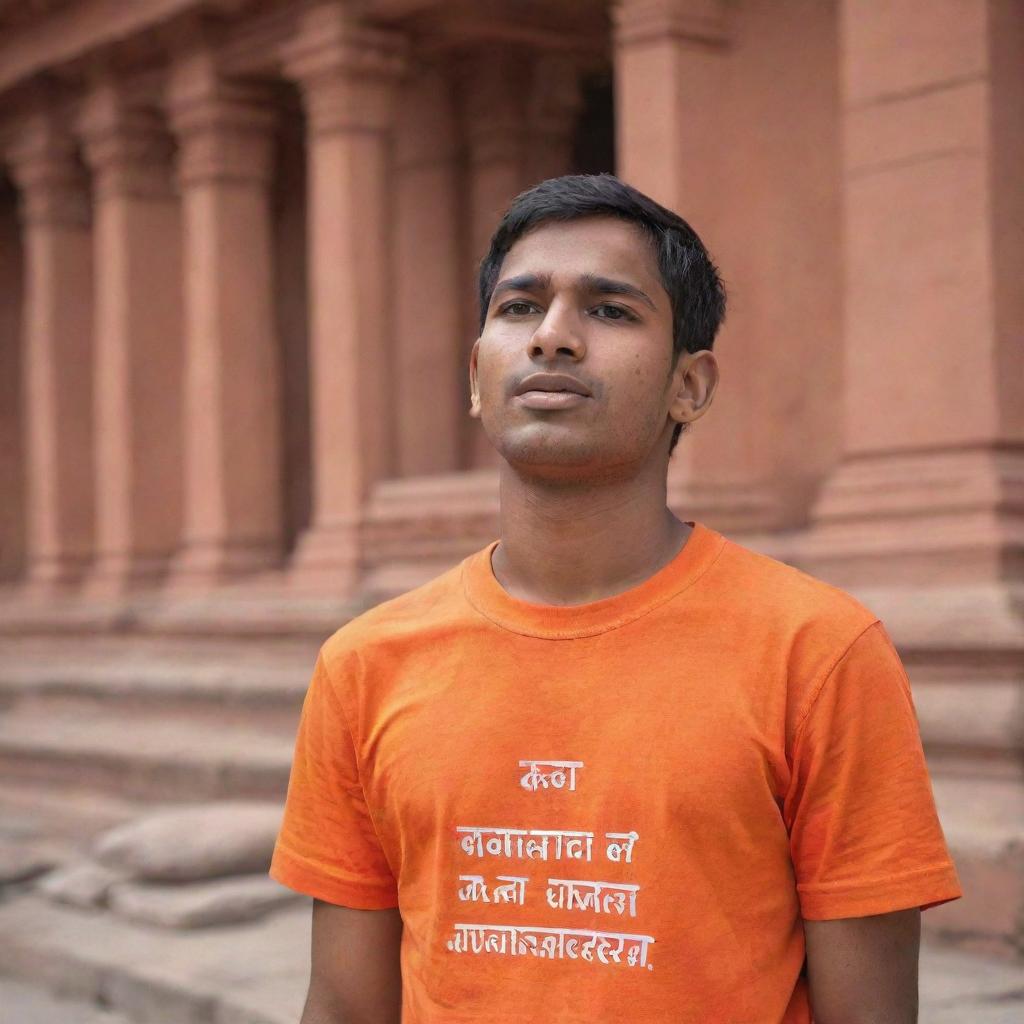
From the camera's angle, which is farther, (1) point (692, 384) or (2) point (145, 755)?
(2) point (145, 755)

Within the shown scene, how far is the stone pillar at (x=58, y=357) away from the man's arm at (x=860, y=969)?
9.81 metres

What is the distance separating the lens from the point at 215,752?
8.45m

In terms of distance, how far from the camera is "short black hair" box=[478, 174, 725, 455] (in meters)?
2.20

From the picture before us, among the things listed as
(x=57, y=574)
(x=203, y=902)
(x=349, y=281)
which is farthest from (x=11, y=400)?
(x=203, y=902)

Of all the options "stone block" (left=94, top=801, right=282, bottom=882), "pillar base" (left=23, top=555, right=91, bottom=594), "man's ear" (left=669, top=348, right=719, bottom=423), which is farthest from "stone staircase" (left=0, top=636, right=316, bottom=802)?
"man's ear" (left=669, top=348, right=719, bottom=423)

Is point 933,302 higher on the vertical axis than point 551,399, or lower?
higher

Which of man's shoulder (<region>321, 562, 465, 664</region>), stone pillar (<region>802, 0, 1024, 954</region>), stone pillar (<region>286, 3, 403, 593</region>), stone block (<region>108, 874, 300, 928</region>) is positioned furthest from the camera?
stone pillar (<region>286, 3, 403, 593</region>)

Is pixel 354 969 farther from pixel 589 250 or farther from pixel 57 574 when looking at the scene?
pixel 57 574

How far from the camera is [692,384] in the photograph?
2.30m

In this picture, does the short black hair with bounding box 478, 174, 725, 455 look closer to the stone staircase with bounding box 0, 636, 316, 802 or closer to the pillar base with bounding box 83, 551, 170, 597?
the stone staircase with bounding box 0, 636, 316, 802

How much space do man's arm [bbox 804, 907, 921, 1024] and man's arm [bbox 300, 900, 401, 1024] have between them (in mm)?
616

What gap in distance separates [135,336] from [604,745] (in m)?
8.87

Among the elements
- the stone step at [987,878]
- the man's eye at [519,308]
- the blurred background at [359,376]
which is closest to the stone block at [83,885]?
the blurred background at [359,376]

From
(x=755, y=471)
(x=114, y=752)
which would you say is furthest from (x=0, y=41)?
(x=755, y=471)
